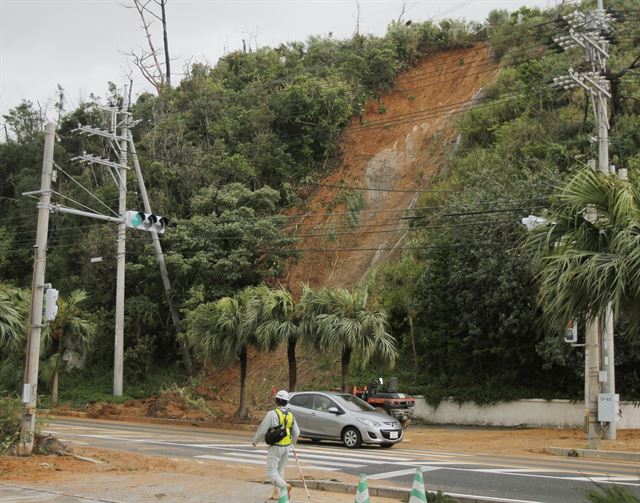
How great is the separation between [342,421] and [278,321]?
24.1 ft

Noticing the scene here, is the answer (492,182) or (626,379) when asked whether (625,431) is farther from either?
(492,182)

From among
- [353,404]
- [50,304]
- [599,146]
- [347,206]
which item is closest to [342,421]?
[353,404]

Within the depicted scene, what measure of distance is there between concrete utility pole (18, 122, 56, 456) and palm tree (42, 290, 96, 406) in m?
20.3

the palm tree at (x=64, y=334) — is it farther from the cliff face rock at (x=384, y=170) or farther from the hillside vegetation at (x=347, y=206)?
the cliff face rock at (x=384, y=170)

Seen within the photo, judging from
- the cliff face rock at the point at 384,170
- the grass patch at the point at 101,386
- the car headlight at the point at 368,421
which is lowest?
the grass patch at the point at 101,386

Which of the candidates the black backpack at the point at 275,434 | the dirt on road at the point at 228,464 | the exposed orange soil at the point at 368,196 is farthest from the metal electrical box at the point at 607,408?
the exposed orange soil at the point at 368,196

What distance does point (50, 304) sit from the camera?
→ 17.1 metres

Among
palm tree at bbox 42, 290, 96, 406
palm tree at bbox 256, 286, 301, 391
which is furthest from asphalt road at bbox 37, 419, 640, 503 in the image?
palm tree at bbox 42, 290, 96, 406

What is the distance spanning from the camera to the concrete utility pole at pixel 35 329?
16.6 m

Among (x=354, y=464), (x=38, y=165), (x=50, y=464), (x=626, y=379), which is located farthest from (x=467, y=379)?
(x=38, y=165)

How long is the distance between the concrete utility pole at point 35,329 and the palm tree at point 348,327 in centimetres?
1089

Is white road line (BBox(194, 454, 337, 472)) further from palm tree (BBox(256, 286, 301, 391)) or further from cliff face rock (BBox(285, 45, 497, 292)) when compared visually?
cliff face rock (BBox(285, 45, 497, 292))

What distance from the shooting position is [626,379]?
88.4 feet

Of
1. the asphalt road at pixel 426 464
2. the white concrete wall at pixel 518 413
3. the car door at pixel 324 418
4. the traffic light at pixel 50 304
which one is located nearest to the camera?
the asphalt road at pixel 426 464
